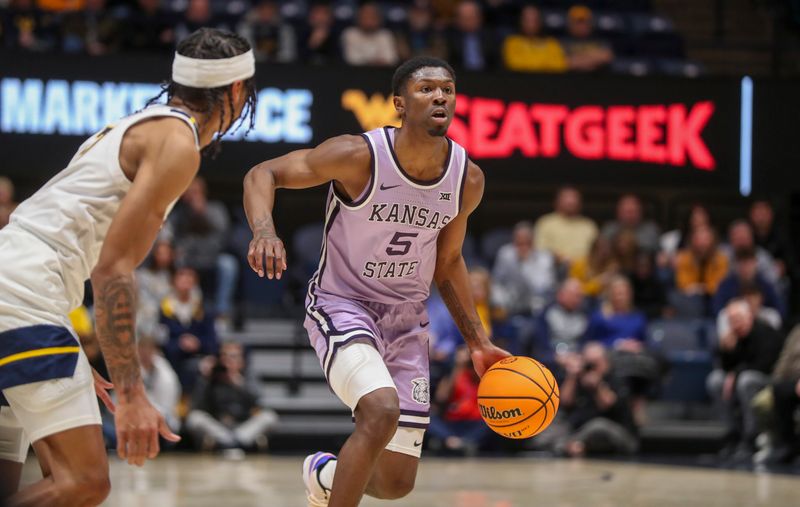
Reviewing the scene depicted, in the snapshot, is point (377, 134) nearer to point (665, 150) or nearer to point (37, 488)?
point (37, 488)

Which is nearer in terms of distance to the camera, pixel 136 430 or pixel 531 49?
pixel 136 430

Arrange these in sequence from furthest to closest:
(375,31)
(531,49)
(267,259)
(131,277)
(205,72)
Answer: (531,49) < (375,31) < (267,259) < (205,72) < (131,277)

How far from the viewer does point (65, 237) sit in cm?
371

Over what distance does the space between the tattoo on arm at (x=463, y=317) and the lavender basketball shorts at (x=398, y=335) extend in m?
0.18

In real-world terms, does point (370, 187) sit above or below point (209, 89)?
below

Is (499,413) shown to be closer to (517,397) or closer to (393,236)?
(517,397)

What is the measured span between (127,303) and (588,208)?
11.9 meters

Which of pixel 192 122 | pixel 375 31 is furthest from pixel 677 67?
pixel 192 122

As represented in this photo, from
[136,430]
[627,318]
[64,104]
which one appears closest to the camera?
[136,430]

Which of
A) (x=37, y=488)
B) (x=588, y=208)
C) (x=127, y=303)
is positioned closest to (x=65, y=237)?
(x=127, y=303)

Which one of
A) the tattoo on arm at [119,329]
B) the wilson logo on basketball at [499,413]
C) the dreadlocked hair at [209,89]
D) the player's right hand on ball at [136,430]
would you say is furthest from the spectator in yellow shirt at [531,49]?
the player's right hand on ball at [136,430]

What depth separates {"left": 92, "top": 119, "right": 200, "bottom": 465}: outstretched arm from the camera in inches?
135

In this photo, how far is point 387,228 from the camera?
5082mm

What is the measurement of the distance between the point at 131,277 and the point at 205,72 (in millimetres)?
796
